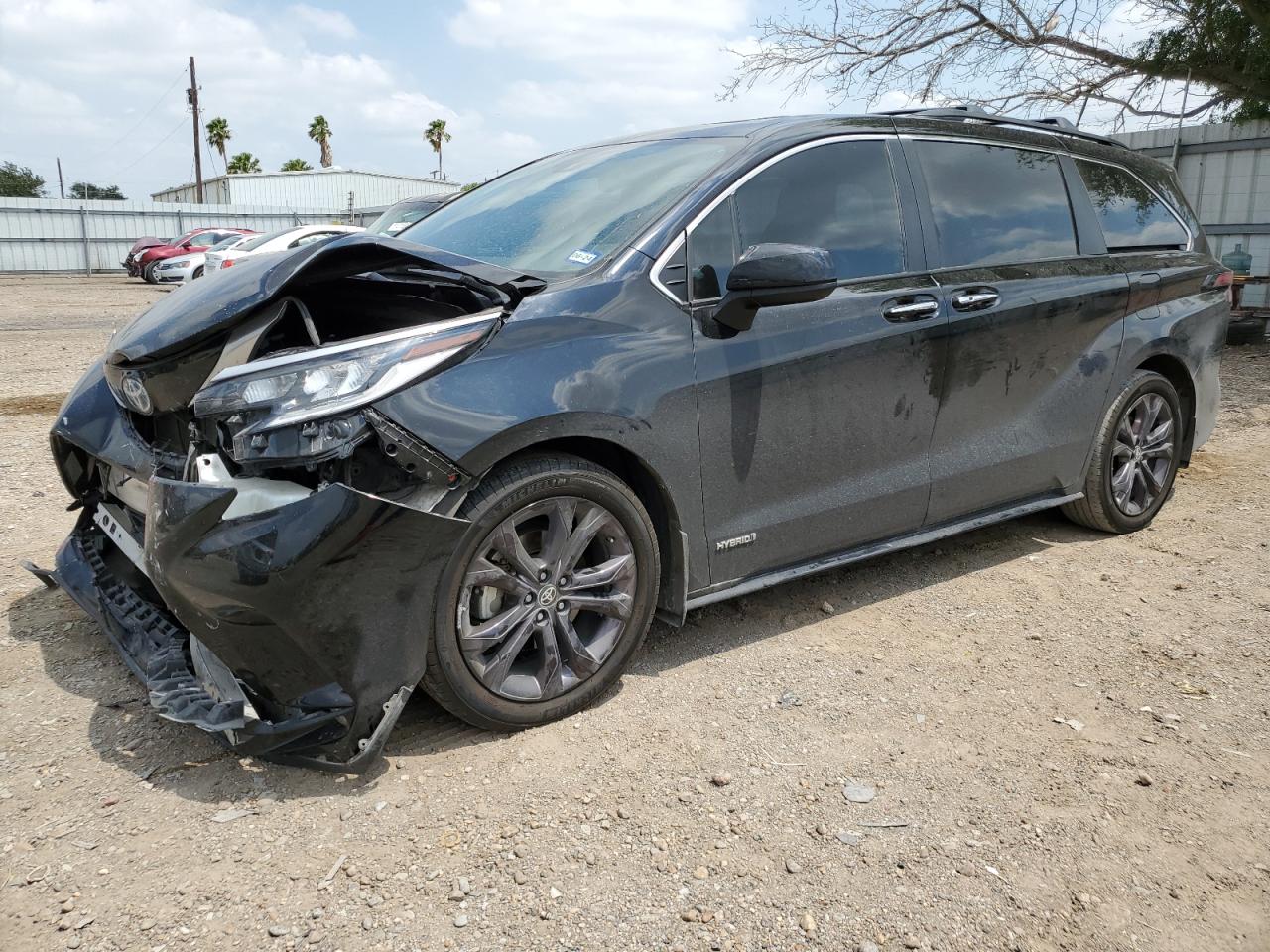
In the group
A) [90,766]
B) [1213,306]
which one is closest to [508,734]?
[90,766]

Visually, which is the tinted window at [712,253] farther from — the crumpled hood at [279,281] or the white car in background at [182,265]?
the white car in background at [182,265]

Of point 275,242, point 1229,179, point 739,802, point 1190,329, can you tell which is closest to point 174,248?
point 275,242

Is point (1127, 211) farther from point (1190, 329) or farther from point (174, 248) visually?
point (174, 248)

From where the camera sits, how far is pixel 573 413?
3035mm

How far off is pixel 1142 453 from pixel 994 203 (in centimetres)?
158

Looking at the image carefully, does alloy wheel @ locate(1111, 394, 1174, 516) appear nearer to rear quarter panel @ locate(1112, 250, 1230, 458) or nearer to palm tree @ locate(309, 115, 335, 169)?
rear quarter panel @ locate(1112, 250, 1230, 458)

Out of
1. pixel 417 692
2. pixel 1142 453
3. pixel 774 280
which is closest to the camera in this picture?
pixel 774 280

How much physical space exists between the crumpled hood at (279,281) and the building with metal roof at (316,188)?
131 feet

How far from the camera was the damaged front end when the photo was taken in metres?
2.64

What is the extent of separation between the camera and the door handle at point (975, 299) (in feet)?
13.1

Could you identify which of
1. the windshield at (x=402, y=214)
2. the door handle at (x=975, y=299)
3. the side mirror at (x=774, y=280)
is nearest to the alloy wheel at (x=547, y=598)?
the side mirror at (x=774, y=280)

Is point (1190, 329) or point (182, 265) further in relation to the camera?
point (182, 265)

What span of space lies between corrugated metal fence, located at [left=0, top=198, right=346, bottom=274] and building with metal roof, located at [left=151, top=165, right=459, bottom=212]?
6.13 m

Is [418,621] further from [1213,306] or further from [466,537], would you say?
[1213,306]
